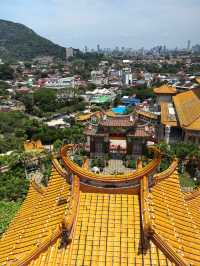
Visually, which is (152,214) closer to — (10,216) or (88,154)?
(10,216)

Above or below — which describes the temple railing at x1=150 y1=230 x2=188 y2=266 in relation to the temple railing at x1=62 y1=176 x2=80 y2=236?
below

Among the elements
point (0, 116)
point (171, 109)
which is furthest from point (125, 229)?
point (0, 116)

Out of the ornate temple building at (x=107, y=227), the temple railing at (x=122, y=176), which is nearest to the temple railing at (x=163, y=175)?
the ornate temple building at (x=107, y=227)

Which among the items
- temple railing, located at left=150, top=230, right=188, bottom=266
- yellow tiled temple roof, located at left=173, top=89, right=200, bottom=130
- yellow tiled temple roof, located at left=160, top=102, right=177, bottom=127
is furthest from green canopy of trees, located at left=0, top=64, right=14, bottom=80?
temple railing, located at left=150, top=230, right=188, bottom=266

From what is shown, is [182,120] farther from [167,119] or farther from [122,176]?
[122,176]

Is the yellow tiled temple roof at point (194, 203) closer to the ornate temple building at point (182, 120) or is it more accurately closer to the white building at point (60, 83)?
the ornate temple building at point (182, 120)

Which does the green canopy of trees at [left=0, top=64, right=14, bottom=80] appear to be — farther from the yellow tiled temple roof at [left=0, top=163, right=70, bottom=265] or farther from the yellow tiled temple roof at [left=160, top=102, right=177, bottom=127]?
the yellow tiled temple roof at [left=0, top=163, right=70, bottom=265]
